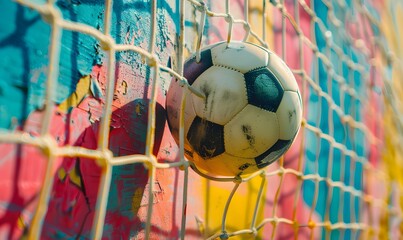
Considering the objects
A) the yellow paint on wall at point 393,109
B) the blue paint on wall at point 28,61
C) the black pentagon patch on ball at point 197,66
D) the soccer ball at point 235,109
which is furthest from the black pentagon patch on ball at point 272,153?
the yellow paint on wall at point 393,109

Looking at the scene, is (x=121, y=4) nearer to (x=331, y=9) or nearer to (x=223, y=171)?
(x=223, y=171)

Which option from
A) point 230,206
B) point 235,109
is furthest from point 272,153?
point 230,206

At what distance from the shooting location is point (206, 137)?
0.77 m

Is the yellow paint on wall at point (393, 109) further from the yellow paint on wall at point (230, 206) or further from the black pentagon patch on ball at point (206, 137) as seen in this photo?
the black pentagon patch on ball at point (206, 137)

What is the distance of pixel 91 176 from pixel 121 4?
0.30 metres

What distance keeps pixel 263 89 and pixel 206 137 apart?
0.41ft

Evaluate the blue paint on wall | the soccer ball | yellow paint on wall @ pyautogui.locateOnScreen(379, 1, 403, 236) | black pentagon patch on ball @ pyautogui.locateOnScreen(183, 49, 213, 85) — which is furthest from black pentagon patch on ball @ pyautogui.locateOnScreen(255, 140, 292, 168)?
yellow paint on wall @ pyautogui.locateOnScreen(379, 1, 403, 236)

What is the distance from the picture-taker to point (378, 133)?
209 cm

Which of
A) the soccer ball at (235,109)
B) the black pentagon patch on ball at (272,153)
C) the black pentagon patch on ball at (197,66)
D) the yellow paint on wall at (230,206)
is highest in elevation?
the black pentagon patch on ball at (197,66)

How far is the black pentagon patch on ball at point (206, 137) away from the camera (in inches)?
30.0

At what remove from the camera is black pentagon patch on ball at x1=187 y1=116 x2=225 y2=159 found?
762 mm

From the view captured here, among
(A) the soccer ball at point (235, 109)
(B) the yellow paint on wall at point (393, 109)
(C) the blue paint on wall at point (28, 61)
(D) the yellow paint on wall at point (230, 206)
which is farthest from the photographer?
(B) the yellow paint on wall at point (393, 109)

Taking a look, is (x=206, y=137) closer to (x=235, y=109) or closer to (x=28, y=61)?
(x=235, y=109)

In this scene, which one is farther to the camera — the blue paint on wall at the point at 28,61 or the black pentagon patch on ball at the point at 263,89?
the black pentagon patch on ball at the point at 263,89
